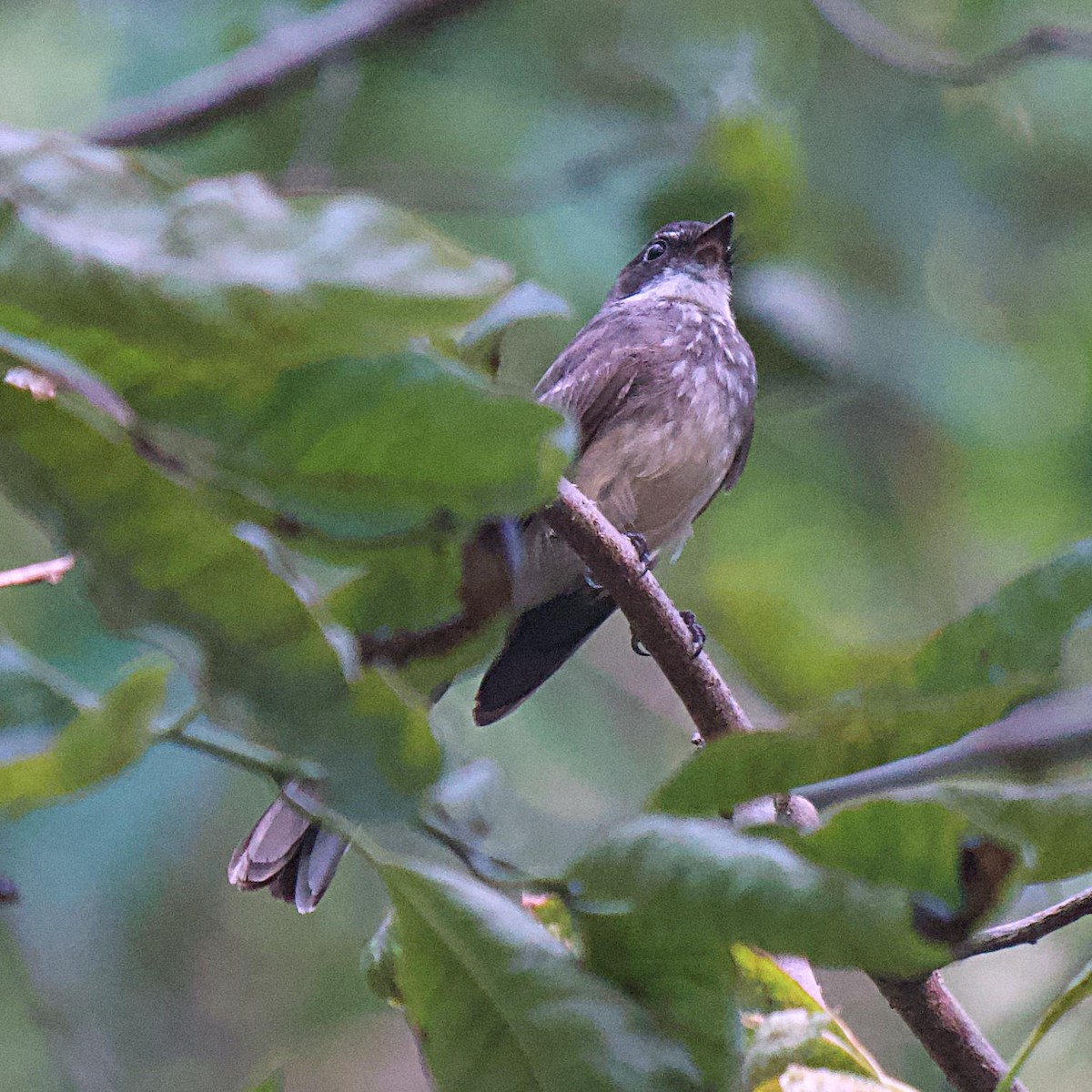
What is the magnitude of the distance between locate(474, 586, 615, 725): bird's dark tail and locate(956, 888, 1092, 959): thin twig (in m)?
1.38

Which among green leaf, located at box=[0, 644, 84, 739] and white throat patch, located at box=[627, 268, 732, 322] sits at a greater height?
green leaf, located at box=[0, 644, 84, 739]

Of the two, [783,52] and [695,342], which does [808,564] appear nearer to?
[695,342]

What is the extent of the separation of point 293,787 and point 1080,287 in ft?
11.1

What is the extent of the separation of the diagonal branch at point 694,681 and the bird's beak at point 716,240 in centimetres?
170

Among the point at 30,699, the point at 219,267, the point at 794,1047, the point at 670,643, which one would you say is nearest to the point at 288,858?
the point at 670,643

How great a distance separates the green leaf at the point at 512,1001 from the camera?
28.9 inches

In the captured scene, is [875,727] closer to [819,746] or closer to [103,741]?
[819,746]

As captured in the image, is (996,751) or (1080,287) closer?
(996,751)

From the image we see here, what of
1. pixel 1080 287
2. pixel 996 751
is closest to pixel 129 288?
pixel 996 751

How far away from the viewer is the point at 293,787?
2.33ft

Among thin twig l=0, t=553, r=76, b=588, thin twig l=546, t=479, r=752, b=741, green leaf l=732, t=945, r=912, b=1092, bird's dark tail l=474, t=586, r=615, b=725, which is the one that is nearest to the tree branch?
bird's dark tail l=474, t=586, r=615, b=725

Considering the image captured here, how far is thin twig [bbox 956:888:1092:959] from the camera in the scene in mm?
1055

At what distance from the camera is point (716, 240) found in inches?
123

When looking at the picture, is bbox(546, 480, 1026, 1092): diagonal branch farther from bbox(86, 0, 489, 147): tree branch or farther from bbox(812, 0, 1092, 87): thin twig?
bbox(812, 0, 1092, 87): thin twig
